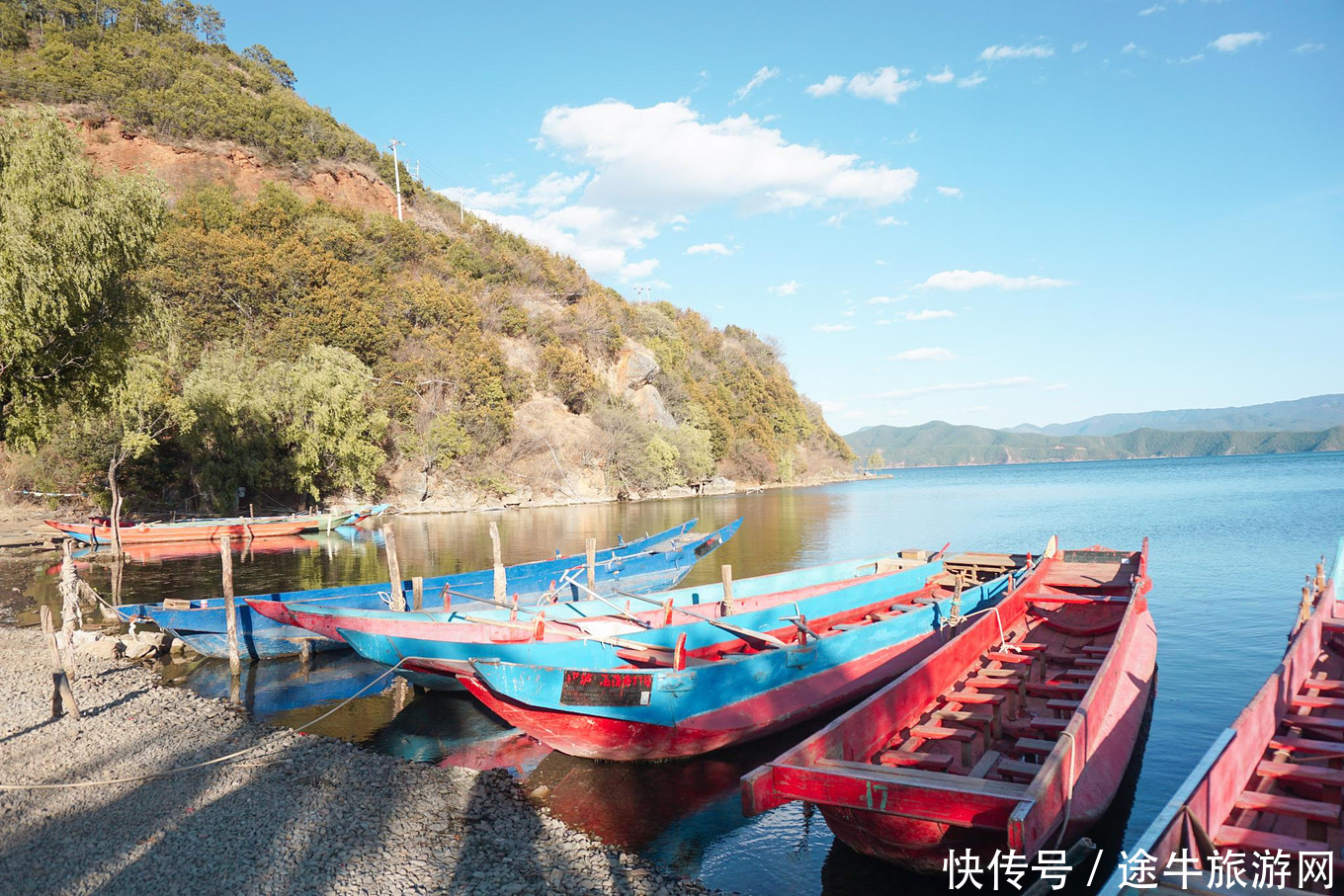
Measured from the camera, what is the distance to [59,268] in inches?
588

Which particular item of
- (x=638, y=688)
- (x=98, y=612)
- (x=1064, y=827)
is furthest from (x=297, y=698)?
(x=1064, y=827)

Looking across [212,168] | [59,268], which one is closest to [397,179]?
[212,168]

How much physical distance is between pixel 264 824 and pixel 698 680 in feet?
15.7

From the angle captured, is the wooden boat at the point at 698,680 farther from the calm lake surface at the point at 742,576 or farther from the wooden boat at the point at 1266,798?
the wooden boat at the point at 1266,798

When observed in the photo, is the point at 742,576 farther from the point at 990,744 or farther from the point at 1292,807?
the point at 1292,807

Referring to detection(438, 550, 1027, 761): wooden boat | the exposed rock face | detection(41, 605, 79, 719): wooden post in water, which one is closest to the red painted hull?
detection(438, 550, 1027, 761): wooden boat

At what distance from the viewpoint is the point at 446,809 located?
7.83m

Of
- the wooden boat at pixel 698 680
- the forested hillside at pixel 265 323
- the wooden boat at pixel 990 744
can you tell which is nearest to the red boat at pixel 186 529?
the forested hillside at pixel 265 323

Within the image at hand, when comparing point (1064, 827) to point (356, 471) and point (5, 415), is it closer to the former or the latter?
point (5, 415)

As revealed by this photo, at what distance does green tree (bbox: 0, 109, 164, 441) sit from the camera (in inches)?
570

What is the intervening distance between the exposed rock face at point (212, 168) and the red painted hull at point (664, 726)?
59.2 m

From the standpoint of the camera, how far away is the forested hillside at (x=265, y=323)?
1655cm

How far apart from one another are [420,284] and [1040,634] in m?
54.6

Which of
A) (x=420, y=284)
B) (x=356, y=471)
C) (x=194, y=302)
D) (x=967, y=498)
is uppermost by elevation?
(x=420, y=284)
